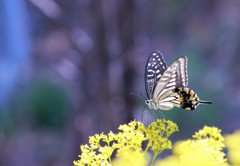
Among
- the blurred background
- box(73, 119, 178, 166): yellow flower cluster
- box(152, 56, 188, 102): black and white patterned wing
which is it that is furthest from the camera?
the blurred background

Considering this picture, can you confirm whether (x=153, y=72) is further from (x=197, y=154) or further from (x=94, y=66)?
(x=94, y=66)

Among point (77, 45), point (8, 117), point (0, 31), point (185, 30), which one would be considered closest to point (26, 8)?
point (0, 31)

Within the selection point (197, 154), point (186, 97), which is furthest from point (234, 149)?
point (186, 97)

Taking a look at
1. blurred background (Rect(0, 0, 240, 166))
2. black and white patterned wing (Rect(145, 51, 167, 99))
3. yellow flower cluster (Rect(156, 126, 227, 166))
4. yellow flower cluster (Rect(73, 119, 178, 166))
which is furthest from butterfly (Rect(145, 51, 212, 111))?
blurred background (Rect(0, 0, 240, 166))

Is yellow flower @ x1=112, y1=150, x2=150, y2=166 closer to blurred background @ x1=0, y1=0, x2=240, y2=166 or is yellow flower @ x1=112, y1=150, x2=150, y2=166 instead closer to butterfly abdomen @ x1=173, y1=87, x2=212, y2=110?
butterfly abdomen @ x1=173, y1=87, x2=212, y2=110

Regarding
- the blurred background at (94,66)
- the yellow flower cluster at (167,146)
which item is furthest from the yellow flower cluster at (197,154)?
the blurred background at (94,66)

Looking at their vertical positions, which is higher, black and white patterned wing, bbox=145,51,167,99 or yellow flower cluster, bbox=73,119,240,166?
black and white patterned wing, bbox=145,51,167,99
